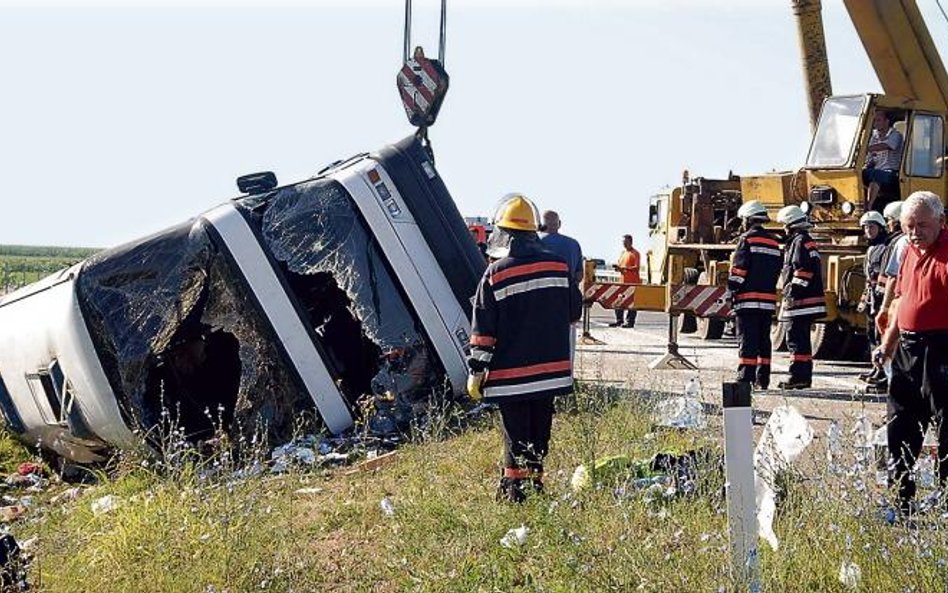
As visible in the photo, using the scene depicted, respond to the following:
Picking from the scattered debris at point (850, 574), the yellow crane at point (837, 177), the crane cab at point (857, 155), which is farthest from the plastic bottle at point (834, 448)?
the crane cab at point (857, 155)

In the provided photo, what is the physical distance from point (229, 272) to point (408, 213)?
129 cm

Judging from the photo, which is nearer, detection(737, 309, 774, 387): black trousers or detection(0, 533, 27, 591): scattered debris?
detection(0, 533, 27, 591): scattered debris

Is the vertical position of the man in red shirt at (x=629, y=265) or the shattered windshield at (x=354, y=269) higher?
the shattered windshield at (x=354, y=269)

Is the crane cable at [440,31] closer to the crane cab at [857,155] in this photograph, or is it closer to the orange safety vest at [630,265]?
the crane cab at [857,155]

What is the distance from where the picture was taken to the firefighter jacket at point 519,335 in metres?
5.62

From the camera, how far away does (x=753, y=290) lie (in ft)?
30.5

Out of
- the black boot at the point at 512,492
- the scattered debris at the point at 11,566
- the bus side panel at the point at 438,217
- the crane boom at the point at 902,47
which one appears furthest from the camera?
the crane boom at the point at 902,47

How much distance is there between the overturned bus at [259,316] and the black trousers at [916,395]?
3.01m

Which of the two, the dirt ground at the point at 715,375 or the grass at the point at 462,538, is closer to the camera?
the grass at the point at 462,538

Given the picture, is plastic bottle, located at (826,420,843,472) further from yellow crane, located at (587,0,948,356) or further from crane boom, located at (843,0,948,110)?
crane boom, located at (843,0,948,110)

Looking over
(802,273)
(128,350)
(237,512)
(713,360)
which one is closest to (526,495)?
(237,512)

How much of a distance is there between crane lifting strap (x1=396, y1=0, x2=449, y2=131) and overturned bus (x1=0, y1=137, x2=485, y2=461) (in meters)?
0.87

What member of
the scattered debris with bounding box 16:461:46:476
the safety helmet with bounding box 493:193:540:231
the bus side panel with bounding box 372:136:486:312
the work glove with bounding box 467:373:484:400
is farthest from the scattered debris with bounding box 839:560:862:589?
the scattered debris with bounding box 16:461:46:476

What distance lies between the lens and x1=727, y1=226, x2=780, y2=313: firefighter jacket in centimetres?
930
